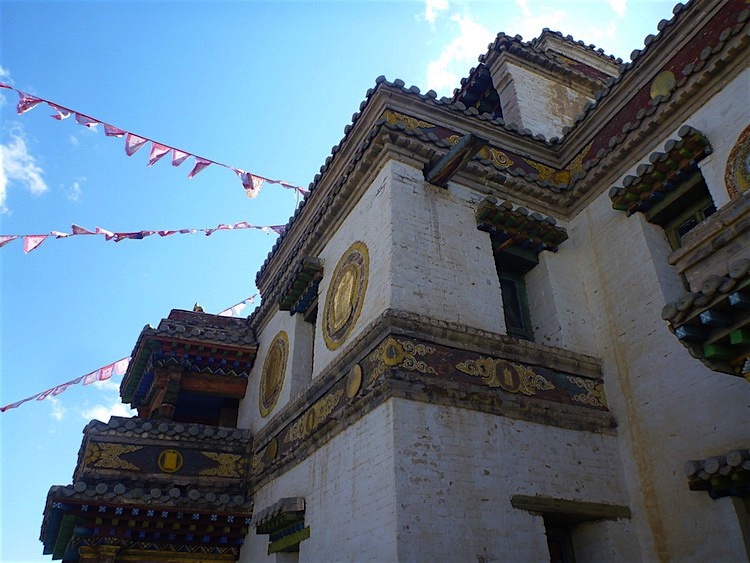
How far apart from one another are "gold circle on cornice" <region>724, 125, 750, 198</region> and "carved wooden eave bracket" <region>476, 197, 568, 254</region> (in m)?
2.78

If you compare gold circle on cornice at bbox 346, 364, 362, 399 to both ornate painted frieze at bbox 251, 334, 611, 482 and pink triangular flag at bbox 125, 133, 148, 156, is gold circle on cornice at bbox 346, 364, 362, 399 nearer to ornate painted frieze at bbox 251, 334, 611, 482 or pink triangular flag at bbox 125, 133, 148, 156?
ornate painted frieze at bbox 251, 334, 611, 482

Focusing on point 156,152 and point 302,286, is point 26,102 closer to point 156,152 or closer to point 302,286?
point 156,152

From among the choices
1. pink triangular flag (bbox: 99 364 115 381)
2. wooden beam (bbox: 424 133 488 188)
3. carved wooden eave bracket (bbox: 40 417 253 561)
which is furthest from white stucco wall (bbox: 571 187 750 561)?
pink triangular flag (bbox: 99 364 115 381)

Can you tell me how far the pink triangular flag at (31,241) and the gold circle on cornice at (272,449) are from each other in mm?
7351

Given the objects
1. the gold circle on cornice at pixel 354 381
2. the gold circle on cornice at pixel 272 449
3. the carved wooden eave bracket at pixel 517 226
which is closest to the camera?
the gold circle on cornice at pixel 354 381

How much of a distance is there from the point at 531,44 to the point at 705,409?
10.3 m

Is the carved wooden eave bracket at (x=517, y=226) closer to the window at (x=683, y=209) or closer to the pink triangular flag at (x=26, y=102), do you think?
the window at (x=683, y=209)

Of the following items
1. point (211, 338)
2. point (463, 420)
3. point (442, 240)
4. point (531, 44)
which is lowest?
point (463, 420)

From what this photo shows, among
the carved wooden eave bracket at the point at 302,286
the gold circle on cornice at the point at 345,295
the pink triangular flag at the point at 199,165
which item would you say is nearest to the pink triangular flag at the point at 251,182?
the pink triangular flag at the point at 199,165

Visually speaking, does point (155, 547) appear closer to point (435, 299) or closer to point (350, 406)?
point (350, 406)

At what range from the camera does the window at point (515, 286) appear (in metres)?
9.76

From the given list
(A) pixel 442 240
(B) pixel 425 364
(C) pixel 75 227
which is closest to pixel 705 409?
(B) pixel 425 364

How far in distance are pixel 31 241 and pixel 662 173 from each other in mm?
13041

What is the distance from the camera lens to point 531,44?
14758 millimetres
